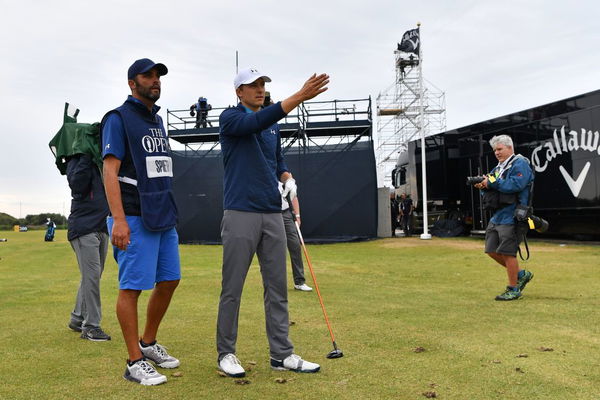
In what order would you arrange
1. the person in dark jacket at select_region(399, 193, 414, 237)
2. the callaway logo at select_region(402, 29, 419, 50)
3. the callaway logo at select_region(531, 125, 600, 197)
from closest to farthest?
the callaway logo at select_region(531, 125, 600, 197) < the callaway logo at select_region(402, 29, 419, 50) < the person in dark jacket at select_region(399, 193, 414, 237)

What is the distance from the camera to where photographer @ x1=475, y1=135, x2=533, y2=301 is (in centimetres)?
639

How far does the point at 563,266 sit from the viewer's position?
9.84 meters

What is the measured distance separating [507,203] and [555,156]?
9370mm

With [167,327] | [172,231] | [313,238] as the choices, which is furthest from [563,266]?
[313,238]

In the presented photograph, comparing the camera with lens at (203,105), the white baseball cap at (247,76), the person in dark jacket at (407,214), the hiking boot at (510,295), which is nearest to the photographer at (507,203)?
the hiking boot at (510,295)

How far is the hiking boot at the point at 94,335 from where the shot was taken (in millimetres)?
4621

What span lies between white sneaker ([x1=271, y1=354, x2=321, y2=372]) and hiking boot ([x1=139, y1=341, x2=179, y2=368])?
707 millimetres

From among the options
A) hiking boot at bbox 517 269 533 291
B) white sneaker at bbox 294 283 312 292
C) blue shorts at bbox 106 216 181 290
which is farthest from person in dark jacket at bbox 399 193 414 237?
blue shorts at bbox 106 216 181 290

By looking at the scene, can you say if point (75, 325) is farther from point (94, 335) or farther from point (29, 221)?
point (29, 221)

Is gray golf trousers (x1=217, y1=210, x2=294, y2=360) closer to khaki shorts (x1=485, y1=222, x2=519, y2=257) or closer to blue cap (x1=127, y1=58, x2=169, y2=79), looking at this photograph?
blue cap (x1=127, y1=58, x2=169, y2=79)

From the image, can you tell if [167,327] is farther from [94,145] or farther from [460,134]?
[460,134]

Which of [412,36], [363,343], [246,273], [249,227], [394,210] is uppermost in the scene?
[412,36]

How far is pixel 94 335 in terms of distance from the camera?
463 cm

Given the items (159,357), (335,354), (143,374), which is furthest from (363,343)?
(143,374)
